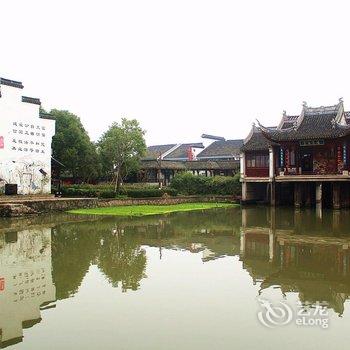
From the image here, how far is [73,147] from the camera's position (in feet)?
143

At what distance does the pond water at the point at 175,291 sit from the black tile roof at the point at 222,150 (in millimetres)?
36802

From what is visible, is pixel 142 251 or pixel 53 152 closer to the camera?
pixel 142 251

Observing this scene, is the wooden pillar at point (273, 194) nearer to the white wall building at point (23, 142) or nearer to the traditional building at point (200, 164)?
the traditional building at point (200, 164)

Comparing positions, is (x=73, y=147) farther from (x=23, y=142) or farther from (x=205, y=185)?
(x=205, y=185)

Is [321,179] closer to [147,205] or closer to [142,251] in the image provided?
[147,205]

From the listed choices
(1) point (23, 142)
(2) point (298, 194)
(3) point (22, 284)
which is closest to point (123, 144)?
(1) point (23, 142)

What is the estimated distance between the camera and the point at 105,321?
8102 millimetres

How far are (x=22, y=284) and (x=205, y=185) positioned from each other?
3386 centimetres

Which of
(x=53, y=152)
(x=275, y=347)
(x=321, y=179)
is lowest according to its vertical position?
(x=275, y=347)

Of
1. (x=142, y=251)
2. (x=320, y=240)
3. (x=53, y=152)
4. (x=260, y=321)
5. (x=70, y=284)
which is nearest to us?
(x=260, y=321)

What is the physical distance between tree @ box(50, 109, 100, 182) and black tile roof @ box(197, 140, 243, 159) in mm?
17876

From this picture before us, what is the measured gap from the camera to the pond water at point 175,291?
24.0 feet

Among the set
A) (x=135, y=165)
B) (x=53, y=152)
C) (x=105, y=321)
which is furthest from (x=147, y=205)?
(x=105, y=321)

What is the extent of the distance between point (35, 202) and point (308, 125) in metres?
22.3
